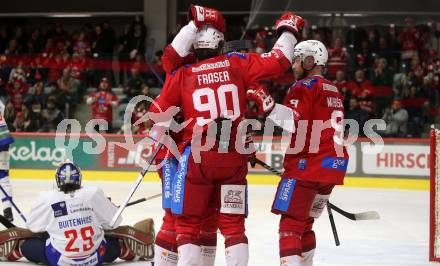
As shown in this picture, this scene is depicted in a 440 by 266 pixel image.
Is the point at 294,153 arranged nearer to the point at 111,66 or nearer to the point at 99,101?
the point at 99,101

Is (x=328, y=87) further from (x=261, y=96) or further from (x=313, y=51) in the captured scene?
(x=261, y=96)

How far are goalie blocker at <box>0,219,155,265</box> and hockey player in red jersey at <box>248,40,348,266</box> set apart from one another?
1369 mm

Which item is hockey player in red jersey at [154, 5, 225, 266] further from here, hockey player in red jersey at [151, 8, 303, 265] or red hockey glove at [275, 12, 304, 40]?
red hockey glove at [275, 12, 304, 40]

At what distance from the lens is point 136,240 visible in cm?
554

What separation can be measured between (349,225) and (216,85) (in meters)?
3.80

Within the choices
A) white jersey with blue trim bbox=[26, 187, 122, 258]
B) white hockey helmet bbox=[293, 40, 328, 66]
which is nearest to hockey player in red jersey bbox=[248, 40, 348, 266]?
white hockey helmet bbox=[293, 40, 328, 66]

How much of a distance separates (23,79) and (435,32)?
6.71m

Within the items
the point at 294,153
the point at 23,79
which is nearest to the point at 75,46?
the point at 23,79

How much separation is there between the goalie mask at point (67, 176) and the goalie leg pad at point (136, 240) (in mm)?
523

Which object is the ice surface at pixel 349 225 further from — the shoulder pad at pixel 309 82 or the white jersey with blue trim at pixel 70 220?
the shoulder pad at pixel 309 82

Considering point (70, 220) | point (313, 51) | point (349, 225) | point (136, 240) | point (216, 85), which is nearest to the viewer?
point (216, 85)

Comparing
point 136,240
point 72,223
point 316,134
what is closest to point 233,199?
point 316,134

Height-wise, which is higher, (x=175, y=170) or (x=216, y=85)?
(x=216, y=85)

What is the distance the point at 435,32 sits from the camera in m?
12.0
